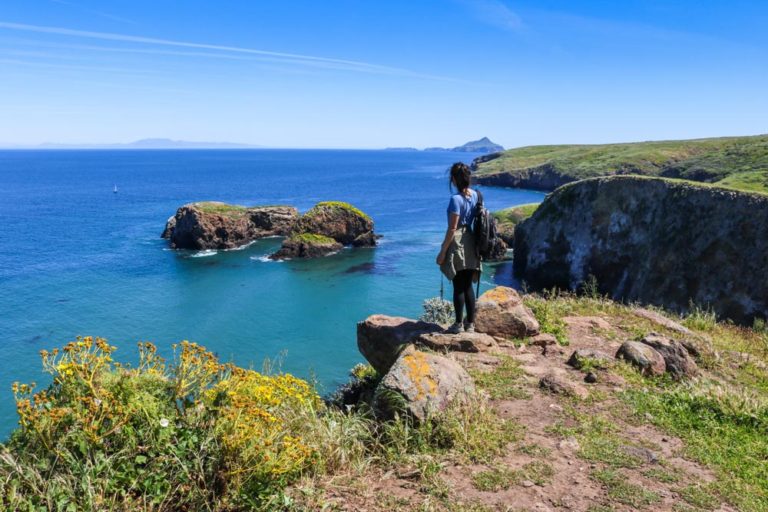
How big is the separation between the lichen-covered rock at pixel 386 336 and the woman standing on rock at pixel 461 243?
4.22 ft

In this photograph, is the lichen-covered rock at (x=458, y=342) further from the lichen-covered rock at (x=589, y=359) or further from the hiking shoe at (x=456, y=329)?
the lichen-covered rock at (x=589, y=359)

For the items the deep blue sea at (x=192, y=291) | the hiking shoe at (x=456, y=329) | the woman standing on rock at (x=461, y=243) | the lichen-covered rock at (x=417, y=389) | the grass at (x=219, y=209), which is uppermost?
the woman standing on rock at (x=461, y=243)

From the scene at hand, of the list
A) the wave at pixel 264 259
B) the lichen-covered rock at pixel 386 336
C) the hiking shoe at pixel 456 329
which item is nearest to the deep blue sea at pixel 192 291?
the wave at pixel 264 259

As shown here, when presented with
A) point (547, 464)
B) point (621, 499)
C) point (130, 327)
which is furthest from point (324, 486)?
point (130, 327)

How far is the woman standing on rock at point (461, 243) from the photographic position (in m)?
9.24

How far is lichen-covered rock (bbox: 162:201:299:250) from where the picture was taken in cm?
6031

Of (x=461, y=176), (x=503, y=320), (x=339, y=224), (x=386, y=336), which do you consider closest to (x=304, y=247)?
(x=339, y=224)

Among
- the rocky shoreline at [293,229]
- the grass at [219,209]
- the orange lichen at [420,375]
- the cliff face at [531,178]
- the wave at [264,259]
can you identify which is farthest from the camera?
the cliff face at [531,178]

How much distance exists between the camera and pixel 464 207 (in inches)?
370

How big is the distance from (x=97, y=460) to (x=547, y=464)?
499 cm

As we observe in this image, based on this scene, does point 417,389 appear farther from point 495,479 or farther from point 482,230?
point 482,230

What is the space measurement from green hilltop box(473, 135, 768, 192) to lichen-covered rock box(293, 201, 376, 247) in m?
50.1

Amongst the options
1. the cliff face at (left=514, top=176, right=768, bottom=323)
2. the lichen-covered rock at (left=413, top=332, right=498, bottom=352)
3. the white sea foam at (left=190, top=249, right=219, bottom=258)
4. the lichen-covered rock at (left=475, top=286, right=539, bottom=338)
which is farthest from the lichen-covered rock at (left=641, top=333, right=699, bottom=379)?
the white sea foam at (left=190, top=249, right=219, bottom=258)

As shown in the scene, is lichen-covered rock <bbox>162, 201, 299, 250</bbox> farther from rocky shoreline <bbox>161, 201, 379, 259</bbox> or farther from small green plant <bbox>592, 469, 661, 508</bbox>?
small green plant <bbox>592, 469, 661, 508</bbox>
